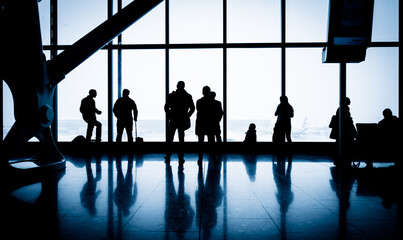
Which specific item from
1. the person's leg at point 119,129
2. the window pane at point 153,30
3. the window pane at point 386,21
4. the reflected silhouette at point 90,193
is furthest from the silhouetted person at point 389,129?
the window pane at point 153,30

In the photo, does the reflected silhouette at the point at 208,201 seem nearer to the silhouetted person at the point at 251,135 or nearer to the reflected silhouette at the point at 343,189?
the reflected silhouette at the point at 343,189

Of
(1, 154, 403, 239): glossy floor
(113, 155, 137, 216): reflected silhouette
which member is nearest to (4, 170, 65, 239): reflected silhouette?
(1, 154, 403, 239): glossy floor

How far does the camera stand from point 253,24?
741cm

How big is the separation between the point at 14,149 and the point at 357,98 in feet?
26.2

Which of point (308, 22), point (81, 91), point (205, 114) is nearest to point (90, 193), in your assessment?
point (205, 114)

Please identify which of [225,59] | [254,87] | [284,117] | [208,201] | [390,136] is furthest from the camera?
[225,59]

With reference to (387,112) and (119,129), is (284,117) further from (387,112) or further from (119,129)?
(119,129)

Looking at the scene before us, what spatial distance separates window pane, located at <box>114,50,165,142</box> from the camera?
730 cm

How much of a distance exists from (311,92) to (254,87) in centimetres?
164

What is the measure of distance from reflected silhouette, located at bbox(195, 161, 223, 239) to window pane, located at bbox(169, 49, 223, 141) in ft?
12.4

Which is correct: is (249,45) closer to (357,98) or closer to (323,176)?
(357,98)

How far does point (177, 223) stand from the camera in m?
1.97

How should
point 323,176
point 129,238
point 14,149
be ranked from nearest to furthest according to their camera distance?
point 129,238, point 14,149, point 323,176

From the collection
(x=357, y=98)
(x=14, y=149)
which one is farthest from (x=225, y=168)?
(x=357, y=98)
